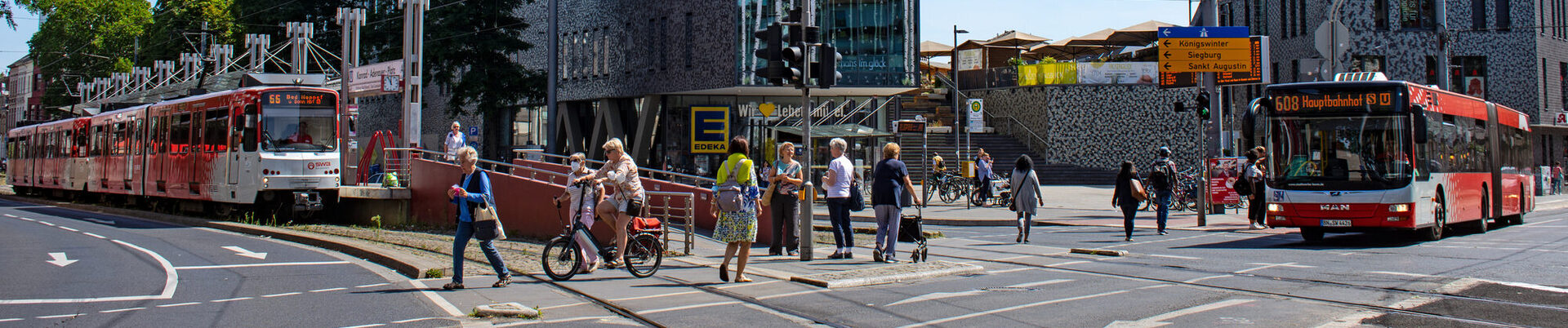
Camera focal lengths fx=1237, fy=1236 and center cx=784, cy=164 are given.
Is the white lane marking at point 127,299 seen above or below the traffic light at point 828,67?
below

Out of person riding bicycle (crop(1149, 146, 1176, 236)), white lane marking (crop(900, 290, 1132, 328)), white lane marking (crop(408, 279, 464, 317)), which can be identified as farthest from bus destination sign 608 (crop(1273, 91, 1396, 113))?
white lane marking (crop(408, 279, 464, 317))

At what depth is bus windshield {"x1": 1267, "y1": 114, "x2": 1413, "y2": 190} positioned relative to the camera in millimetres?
16328

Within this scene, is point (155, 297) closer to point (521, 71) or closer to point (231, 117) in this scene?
point (231, 117)

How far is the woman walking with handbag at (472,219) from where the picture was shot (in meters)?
11.0

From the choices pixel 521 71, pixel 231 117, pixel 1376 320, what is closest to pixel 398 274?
pixel 1376 320

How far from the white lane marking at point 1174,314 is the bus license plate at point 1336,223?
7660mm

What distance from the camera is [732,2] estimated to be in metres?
33.4

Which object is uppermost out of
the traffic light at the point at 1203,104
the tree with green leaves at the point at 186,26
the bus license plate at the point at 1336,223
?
the tree with green leaves at the point at 186,26

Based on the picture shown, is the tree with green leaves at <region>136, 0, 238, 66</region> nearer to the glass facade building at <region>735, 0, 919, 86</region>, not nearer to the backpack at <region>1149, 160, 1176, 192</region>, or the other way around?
the glass facade building at <region>735, 0, 919, 86</region>

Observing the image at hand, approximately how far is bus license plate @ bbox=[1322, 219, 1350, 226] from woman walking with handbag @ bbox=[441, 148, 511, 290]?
36.2ft

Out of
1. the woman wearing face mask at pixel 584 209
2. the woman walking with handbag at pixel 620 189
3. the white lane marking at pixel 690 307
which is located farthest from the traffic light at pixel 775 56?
the white lane marking at pixel 690 307

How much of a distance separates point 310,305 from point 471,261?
4209mm

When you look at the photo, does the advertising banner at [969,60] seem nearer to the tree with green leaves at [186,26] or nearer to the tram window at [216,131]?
the tree with green leaves at [186,26]

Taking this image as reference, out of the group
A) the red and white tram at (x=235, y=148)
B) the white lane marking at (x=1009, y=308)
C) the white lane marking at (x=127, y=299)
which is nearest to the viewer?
the white lane marking at (x=1009, y=308)
